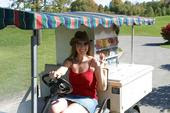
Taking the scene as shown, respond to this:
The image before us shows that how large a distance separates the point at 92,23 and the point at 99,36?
1.30 metres

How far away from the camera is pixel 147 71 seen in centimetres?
652

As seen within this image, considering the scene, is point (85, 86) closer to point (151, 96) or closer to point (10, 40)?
point (151, 96)

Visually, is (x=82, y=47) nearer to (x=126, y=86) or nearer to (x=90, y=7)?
(x=126, y=86)

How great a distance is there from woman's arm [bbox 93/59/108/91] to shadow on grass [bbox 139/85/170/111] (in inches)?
136

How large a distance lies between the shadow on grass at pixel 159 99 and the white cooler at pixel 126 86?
2.07m

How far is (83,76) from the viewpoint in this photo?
5.01 meters

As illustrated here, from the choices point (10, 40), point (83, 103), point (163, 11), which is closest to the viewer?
point (83, 103)

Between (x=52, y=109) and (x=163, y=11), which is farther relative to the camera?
(x=163, y=11)

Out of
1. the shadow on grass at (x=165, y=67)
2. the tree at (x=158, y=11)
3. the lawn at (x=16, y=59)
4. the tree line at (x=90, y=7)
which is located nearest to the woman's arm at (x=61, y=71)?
the lawn at (x=16, y=59)

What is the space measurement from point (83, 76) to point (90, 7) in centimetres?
4810

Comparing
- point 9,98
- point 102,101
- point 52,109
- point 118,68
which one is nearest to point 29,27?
point 52,109

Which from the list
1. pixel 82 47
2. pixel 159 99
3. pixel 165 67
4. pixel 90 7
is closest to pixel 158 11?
pixel 90 7

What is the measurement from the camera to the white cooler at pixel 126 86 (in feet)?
17.5

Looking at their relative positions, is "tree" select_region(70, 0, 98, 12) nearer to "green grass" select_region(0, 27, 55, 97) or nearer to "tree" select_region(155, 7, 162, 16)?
"tree" select_region(155, 7, 162, 16)
